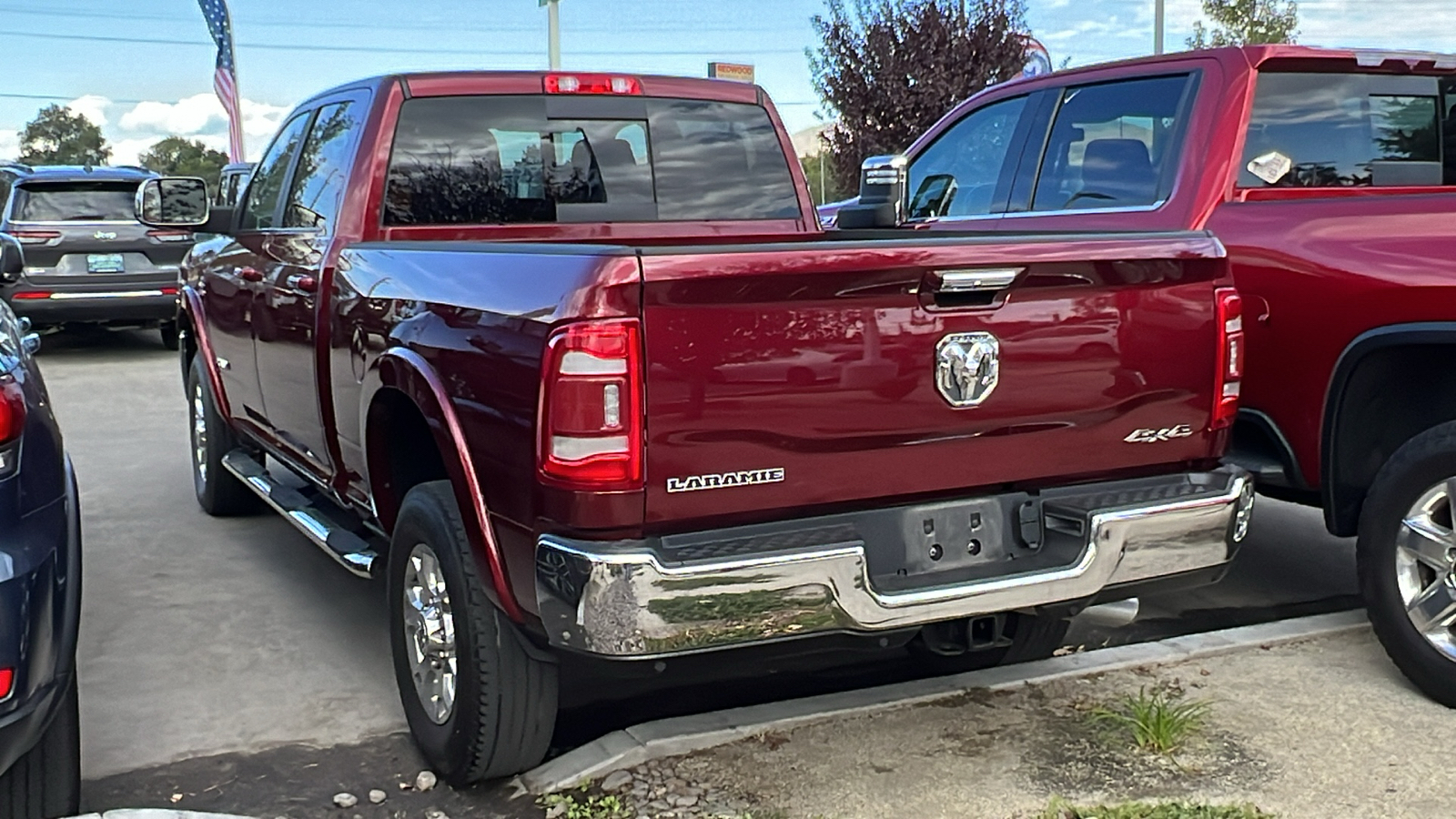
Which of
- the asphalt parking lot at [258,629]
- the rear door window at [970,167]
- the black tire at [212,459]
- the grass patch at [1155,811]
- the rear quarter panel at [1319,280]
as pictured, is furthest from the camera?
the black tire at [212,459]

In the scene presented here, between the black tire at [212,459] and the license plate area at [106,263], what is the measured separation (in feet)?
20.6

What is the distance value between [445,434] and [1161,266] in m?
1.82

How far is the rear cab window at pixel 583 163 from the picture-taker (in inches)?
179

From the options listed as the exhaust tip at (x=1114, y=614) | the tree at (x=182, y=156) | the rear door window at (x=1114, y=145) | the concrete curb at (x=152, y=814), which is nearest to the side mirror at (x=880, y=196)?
the rear door window at (x=1114, y=145)

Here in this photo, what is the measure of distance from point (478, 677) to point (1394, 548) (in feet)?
8.68

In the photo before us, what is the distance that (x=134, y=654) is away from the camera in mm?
4656

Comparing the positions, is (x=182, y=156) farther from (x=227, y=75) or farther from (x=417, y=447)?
(x=417, y=447)

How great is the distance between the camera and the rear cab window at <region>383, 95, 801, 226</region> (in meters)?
4.56

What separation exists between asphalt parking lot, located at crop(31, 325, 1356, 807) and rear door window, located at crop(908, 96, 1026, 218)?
1.86 metres

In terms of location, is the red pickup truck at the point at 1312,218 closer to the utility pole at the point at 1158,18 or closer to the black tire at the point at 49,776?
the black tire at the point at 49,776

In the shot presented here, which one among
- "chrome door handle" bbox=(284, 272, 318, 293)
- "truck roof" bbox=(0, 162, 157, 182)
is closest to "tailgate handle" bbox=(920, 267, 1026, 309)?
"chrome door handle" bbox=(284, 272, 318, 293)

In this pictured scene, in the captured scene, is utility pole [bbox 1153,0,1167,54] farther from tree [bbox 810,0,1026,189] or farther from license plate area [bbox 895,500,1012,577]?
license plate area [bbox 895,500,1012,577]

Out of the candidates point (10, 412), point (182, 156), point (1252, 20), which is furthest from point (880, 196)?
point (182, 156)

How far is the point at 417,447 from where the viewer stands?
3.90m
